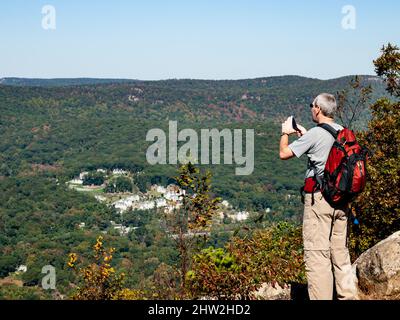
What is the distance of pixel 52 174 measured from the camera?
174000 mm

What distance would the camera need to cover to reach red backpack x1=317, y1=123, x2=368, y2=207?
5.08 m

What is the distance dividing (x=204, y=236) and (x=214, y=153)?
5921 inches

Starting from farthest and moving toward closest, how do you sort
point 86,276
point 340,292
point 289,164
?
point 289,164
point 86,276
point 340,292

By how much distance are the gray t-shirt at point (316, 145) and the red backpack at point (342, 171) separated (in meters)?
0.05

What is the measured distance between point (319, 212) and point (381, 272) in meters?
1.80

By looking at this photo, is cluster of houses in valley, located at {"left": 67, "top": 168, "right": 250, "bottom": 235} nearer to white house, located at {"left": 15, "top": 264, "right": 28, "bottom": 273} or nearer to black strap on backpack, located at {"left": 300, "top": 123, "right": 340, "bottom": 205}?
white house, located at {"left": 15, "top": 264, "right": 28, "bottom": 273}

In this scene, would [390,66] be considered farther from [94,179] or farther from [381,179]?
[94,179]

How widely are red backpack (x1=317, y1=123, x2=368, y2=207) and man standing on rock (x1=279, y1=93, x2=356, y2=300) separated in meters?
0.07

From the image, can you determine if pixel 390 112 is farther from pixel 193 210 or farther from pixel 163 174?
pixel 163 174

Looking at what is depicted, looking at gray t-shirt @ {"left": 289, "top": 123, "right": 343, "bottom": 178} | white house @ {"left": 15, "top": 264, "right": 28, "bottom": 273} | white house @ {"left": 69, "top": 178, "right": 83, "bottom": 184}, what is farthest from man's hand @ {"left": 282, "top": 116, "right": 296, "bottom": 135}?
white house @ {"left": 69, "top": 178, "right": 83, "bottom": 184}

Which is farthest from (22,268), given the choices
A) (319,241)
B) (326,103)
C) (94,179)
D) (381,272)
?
(326,103)

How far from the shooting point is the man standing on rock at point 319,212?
5195 mm

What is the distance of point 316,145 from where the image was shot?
5.21 metres
